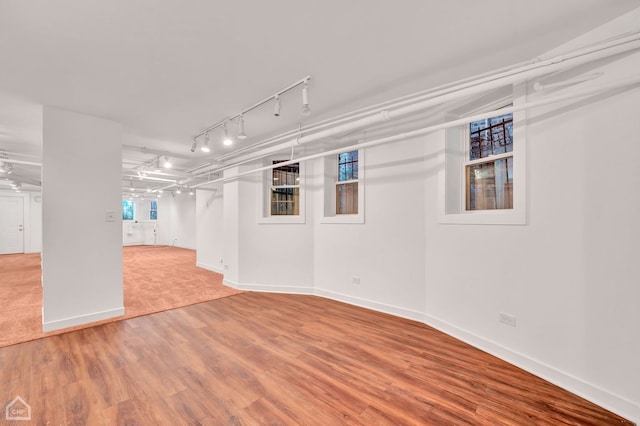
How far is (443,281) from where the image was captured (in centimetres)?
311

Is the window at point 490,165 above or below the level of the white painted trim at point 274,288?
→ above

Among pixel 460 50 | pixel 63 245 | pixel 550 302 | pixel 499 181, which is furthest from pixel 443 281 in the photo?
pixel 63 245

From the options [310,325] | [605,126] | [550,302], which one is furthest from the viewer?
[310,325]

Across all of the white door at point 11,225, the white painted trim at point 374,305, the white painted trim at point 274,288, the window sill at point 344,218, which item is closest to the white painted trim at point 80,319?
the white painted trim at point 274,288

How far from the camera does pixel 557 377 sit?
213 cm

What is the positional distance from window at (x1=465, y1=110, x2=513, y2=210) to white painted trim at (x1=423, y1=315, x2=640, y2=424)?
1.44 metres

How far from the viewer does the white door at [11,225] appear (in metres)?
9.88

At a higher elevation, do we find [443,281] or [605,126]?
[605,126]

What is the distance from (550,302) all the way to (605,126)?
147 cm

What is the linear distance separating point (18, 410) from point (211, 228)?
17.8 ft

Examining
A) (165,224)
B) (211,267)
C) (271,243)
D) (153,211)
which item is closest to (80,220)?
(271,243)

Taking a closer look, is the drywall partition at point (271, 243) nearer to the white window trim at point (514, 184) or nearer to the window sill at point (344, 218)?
the window sill at point (344, 218)

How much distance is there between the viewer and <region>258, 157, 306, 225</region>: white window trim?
4.73 m

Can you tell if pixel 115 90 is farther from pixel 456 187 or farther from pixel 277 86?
pixel 456 187
